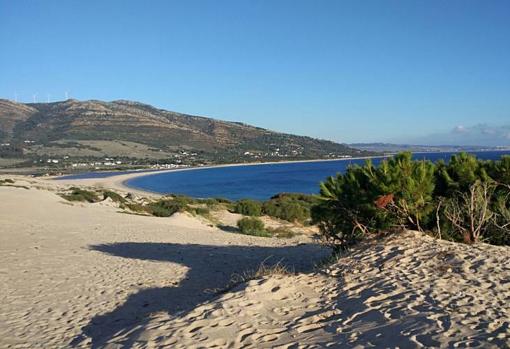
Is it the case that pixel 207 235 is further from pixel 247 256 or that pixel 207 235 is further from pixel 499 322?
pixel 499 322

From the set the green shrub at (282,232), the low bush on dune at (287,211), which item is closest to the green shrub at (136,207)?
the low bush on dune at (287,211)

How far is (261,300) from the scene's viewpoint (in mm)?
8133

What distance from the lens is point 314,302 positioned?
320 inches

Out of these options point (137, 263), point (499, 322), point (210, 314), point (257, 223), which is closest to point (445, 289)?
point (499, 322)

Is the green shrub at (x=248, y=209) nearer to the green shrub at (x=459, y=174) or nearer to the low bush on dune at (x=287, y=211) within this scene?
the low bush on dune at (x=287, y=211)

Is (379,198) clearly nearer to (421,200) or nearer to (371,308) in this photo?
(421,200)

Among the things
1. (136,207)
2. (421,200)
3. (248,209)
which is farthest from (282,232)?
(421,200)

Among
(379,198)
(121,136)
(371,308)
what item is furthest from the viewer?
(121,136)

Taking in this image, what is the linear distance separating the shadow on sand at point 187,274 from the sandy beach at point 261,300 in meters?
0.05

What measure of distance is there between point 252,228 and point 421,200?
56.0ft

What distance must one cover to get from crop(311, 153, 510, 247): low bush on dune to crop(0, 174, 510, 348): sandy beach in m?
0.75

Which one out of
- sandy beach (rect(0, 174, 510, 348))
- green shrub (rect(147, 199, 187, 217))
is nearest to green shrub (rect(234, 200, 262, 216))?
green shrub (rect(147, 199, 187, 217))

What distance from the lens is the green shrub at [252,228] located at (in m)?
26.8

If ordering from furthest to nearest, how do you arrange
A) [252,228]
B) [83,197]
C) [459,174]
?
1. [83,197]
2. [252,228]
3. [459,174]
